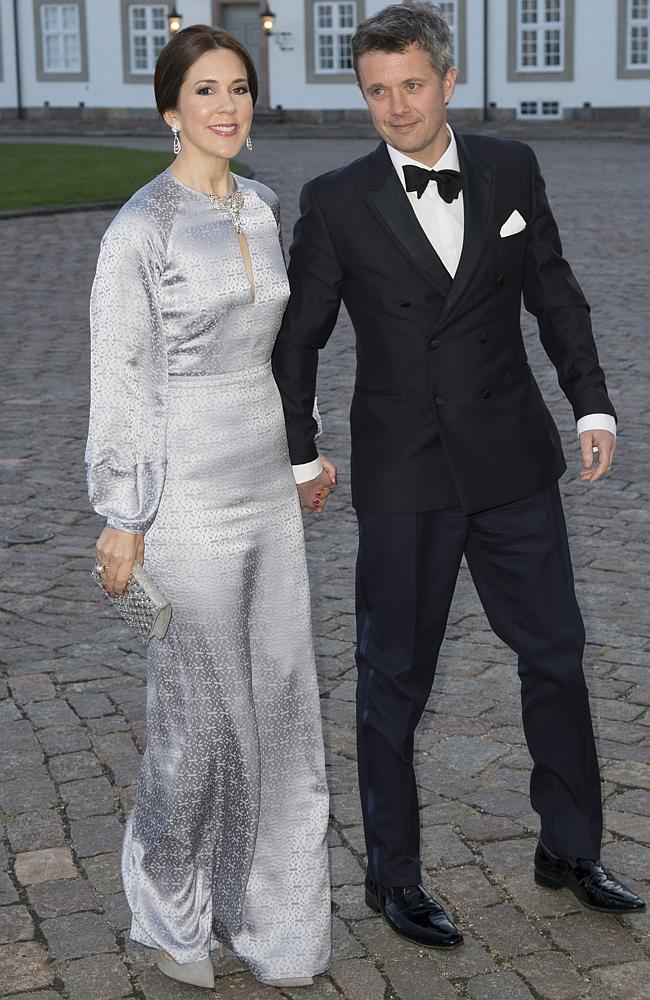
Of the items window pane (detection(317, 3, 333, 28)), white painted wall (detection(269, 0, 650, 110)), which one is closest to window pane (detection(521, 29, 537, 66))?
white painted wall (detection(269, 0, 650, 110))

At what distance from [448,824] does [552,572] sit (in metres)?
0.97

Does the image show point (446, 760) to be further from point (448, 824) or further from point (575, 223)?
point (575, 223)

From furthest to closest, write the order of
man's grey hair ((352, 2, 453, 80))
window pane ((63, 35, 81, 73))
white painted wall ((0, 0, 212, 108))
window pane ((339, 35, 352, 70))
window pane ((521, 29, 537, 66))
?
window pane ((63, 35, 81, 73))
white painted wall ((0, 0, 212, 108))
window pane ((339, 35, 352, 70))
window pane ((521, 29, 537, 66))
man's grey hair ((352, 2, 453, 80))

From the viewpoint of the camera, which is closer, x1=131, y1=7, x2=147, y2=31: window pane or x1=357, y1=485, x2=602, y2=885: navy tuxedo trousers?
x1=357, y1=485, x2=602, y2=885: navy tuxedo trousers

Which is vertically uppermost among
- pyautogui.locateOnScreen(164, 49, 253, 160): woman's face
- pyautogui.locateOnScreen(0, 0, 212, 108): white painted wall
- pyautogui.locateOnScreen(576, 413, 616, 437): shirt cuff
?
pyautogui.locateOnScreen(0, 0, 212, 108): white painted wall

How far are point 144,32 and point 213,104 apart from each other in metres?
44.8

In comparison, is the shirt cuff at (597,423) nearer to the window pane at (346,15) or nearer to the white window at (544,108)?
the white window at (544,108)

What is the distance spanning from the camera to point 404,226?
12.0 ft

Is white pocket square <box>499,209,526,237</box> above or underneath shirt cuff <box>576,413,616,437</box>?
above

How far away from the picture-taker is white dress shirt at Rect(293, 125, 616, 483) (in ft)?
12.2

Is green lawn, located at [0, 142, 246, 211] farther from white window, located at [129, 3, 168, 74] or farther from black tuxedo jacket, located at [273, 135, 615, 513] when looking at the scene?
black tuxedo jacket, located at [273, 135, 615, 513]

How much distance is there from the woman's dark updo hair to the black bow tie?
1.32 ft

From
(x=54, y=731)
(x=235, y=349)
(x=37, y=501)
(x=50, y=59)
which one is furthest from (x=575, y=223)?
(x=50, y=59)

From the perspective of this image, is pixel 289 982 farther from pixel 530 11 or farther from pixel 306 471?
pixel 530 11
